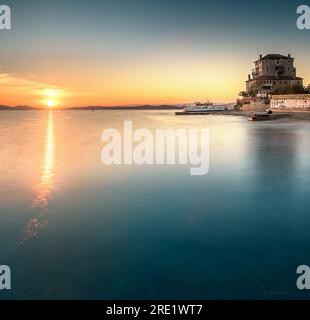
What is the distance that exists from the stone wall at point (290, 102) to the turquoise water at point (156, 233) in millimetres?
45860

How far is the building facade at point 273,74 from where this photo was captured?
82.4 m

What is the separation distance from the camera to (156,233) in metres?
9.50

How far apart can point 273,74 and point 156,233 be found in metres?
84.1

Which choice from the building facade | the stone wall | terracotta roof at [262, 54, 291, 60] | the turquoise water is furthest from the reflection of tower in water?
terracotta roof at [262, 54, 291, 60]

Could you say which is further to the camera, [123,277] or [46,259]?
[46,259]

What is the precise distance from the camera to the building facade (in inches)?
3243

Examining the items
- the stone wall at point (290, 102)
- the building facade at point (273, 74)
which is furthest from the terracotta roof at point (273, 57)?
the stone wall at point (290, 102)

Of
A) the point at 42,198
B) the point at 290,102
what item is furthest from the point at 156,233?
the point at 290,102

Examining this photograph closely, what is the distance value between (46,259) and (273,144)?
909 inches

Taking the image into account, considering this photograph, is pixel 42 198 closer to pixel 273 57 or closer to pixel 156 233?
pixel 156 233

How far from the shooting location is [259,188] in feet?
46.8

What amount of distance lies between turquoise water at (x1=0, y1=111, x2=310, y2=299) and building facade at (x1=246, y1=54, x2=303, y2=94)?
69.2 metres
